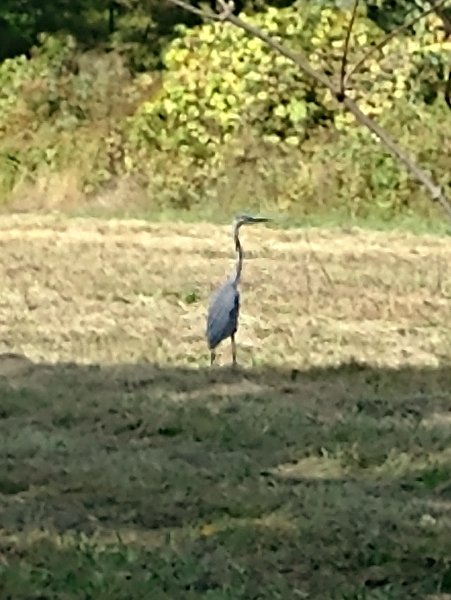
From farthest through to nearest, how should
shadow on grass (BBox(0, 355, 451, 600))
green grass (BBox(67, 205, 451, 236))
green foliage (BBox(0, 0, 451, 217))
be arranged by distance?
green foliage (BBox(0, 0, 451, 217))
green grass (BBox(67, 205, 451, 236))
shadow on grass (BBox(0, 355, 451, 600))

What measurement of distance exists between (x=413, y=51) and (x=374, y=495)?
11.9 metres

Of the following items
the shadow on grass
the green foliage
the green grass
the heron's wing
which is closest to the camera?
the shadow on grass

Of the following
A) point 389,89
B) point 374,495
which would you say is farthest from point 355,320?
point 389,89

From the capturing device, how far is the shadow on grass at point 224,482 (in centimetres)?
480

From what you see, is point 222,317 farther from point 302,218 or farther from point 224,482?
point 302,218

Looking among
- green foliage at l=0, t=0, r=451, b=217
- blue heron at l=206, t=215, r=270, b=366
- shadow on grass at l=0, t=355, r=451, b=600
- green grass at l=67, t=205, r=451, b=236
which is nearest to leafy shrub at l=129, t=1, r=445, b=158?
green foliage at l=0, t=0, r=451, b=217

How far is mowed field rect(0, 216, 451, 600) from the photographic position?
16.0ft

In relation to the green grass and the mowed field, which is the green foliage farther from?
the mowed field

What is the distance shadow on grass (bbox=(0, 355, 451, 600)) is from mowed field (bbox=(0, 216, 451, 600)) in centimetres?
1

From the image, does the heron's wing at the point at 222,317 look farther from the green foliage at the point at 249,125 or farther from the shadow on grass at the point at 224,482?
the green foliage at the point at 249,125

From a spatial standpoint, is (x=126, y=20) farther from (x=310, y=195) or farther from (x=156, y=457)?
(x=156, y=457)

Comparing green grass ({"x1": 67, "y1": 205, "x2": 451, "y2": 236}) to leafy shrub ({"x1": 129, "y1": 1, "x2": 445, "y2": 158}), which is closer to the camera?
green grass ({"x1": 67, "y1": 205, "x2": 451, "y2": 236})

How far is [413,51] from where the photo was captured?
1717 cm

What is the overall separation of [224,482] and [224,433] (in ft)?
2.85
